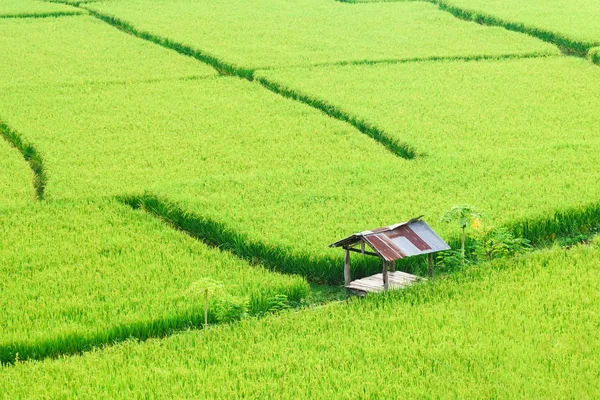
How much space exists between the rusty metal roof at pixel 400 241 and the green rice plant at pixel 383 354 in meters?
0.28

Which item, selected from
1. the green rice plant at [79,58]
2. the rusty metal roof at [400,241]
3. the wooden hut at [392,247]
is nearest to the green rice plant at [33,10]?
the green rice plant at [79,58]

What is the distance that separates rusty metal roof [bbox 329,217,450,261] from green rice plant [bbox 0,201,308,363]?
632mm

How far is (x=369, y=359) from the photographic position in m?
6.07

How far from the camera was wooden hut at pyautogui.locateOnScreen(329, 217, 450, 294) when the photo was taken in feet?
23.2

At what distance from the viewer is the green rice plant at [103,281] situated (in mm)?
6621

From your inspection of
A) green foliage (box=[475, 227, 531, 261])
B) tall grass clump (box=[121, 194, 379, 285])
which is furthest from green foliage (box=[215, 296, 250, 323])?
green foliage (box=[475, 227, 531, 261])

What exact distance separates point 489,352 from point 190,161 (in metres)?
5.36

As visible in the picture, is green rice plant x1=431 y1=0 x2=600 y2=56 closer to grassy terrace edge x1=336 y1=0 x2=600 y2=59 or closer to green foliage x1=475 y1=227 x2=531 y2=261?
grassy terrace edge x1=336 y1=0 x2=600 y2=59

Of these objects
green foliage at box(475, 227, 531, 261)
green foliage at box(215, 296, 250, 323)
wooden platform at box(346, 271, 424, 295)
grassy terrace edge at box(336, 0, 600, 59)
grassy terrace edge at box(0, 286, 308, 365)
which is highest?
grassy terrace edge at box(336, 0, 600, 59)

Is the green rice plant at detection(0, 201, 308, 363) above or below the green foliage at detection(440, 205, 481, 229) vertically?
below

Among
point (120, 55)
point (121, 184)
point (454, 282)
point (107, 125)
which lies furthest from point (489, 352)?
point (120, 55)

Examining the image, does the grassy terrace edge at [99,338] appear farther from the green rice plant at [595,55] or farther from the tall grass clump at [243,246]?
the green rice plant at [595,55]

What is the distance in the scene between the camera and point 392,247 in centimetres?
711

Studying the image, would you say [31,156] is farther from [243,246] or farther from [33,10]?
[33,10]
